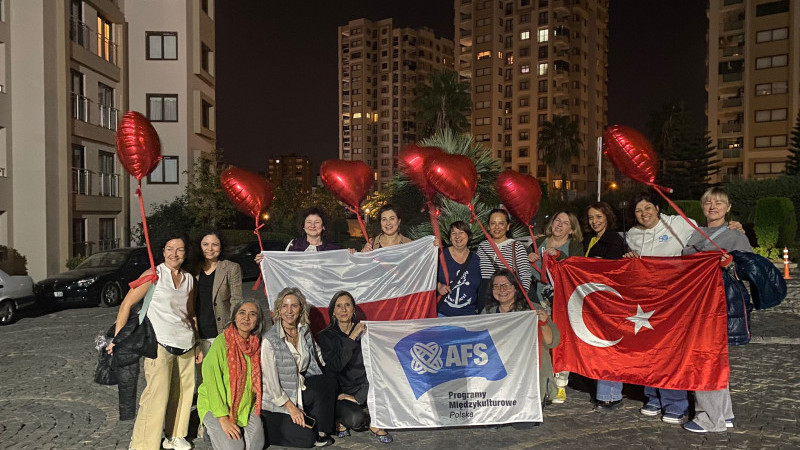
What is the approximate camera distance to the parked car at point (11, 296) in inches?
523

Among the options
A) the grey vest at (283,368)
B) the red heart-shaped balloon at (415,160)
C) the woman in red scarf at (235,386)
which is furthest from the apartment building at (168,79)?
the woman in red scarf at (235,386)

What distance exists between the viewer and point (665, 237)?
659 centimetres

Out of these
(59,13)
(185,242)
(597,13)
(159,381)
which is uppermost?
(597,13)

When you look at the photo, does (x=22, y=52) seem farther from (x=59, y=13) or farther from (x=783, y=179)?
(x=783, y=179)

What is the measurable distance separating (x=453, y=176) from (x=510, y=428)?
3167mm

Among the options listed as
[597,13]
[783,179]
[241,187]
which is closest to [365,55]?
[597,13]

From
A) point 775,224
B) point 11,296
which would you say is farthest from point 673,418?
point 775,224

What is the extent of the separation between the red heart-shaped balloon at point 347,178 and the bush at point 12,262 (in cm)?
1648

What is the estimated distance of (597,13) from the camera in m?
109

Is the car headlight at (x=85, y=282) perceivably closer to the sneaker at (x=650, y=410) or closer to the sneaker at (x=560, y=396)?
the sneaker at (x=560, y=396)

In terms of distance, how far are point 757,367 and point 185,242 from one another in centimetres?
818

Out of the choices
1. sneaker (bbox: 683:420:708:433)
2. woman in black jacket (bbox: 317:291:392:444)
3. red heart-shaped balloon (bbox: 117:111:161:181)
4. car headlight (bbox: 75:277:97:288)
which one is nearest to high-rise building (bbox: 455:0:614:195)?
car headlight (bbox: 75:277:97:288)

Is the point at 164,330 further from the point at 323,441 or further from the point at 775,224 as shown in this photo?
the point at 775,224

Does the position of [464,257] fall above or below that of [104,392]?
above
